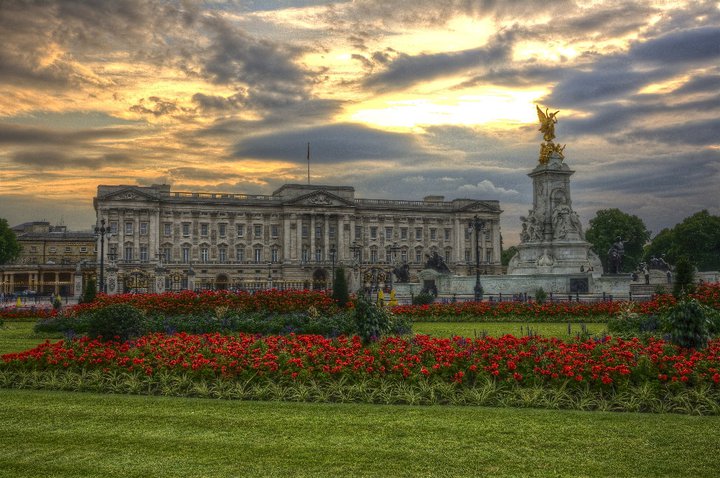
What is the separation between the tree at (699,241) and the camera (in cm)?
8962

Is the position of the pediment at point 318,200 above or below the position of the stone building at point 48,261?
above

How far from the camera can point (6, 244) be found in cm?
9319

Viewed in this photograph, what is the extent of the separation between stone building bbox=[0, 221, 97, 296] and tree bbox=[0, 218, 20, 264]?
158 cm

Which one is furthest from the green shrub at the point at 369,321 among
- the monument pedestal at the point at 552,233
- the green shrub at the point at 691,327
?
the monument pedestal at the point at 552,233

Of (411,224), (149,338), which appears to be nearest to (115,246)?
(411,224)

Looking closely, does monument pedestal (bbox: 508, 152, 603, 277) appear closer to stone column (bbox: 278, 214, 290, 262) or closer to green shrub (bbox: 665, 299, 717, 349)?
green shrub (bbox: 665, 299, 717, 349)

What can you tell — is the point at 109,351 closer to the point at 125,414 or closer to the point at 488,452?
the point at 125,414

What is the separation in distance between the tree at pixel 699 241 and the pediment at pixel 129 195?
6995 centimetres

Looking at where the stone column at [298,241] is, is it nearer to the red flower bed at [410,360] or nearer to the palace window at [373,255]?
the palace window at [373,255]

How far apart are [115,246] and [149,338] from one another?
266 ft

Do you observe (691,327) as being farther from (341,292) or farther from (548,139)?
(548,139)

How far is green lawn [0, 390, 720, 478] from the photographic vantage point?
27.2 ft

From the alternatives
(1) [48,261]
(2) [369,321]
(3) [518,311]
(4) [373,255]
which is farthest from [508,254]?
(2) [369,321]

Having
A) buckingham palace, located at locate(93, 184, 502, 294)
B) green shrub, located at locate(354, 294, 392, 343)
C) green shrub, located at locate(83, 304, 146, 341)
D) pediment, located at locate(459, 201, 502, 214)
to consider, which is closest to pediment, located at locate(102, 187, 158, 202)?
buckingham palace, located at locate(93, 184, 502, 294)
